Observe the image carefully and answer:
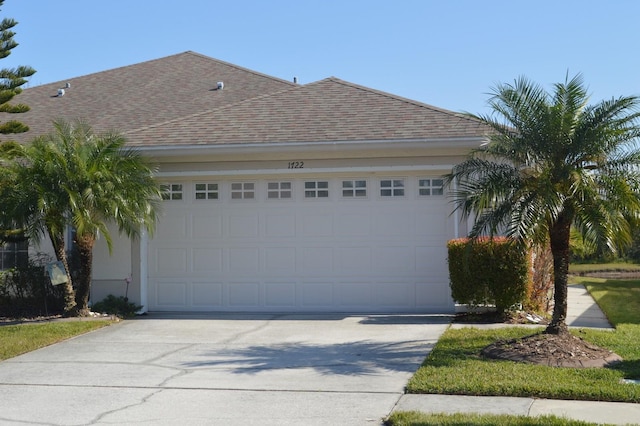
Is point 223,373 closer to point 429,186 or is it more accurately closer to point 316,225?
point 316,225

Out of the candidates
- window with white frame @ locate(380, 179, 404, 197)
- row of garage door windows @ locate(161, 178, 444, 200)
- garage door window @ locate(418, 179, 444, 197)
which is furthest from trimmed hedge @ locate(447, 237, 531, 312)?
window with white frame @ locate(380, 179, 404, 197)

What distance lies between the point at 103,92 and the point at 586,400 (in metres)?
15.9

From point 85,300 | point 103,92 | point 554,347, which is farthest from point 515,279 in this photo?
point 103,92

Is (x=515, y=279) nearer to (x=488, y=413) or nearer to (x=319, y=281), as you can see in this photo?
(x=319, y=281)

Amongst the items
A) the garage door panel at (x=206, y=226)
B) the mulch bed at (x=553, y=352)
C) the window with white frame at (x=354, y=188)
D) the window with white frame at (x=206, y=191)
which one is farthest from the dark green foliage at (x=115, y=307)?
the mulch bed at (x=553, y=352)

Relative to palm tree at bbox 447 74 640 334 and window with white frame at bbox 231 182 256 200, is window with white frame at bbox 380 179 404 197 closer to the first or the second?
window with white frame at bbox 231 182 256 200

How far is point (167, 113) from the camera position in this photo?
722 inches

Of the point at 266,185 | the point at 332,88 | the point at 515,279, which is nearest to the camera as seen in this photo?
the point at 515,279

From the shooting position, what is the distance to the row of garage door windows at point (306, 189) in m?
14.9

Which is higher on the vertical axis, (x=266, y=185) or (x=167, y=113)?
(x=167, y=113)

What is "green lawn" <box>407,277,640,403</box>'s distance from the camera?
835 cm

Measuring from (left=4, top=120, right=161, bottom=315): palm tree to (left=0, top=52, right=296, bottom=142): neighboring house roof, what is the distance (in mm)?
3312

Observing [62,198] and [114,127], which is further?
[114,127]

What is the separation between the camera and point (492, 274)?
13266 millimetres
